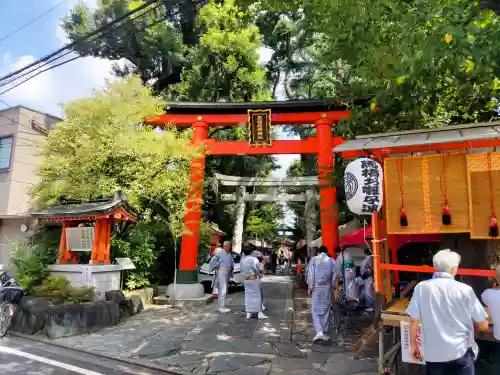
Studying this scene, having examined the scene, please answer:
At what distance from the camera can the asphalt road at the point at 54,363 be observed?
5.66 m

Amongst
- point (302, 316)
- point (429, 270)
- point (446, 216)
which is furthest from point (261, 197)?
point (429, 270)

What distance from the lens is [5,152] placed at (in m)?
17.5

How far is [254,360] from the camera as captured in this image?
6.04 meters

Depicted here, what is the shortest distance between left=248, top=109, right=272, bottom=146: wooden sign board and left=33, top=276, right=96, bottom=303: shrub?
703 centimetres

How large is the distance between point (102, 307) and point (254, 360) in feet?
14.2

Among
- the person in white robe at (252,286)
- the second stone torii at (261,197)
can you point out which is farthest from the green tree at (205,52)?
the person in white robe at (252,286)

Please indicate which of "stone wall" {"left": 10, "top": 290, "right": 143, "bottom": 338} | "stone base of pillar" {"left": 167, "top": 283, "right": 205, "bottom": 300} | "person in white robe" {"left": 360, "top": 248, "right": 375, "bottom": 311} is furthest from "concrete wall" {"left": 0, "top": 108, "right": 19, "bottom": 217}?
"person in white robe" {"left": 360, "top": 248, "right": 375, "bottom": 311}

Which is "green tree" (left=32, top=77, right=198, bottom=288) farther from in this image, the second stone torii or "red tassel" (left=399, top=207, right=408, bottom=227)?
"red tassel" (left=399, top=207, right=408, bottom=227)

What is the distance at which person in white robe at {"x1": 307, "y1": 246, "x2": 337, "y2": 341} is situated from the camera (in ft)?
23.8

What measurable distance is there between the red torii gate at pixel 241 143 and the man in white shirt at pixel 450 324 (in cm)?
881

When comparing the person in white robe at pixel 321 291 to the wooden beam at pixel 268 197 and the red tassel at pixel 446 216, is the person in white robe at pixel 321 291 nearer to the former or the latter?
the red tassel at pixel 446 216

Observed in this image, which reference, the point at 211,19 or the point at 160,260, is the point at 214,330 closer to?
the point at 160,260

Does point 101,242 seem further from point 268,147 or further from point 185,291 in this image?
point 268,147

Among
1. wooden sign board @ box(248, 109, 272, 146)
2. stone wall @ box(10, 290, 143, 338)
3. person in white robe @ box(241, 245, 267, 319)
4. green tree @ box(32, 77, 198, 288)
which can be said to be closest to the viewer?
stone wall @ box(10, 290, 143, 338)
